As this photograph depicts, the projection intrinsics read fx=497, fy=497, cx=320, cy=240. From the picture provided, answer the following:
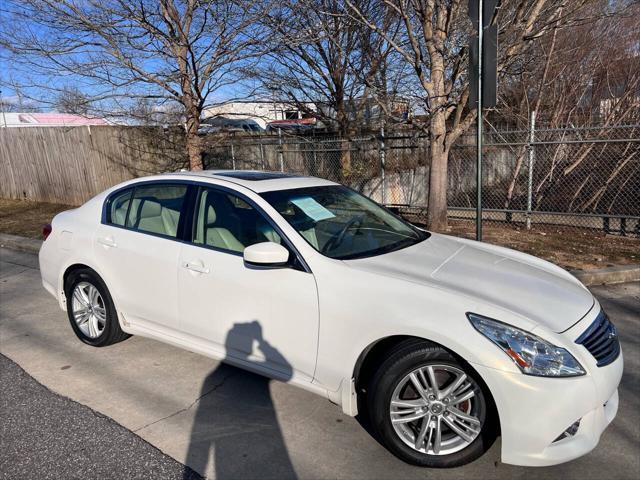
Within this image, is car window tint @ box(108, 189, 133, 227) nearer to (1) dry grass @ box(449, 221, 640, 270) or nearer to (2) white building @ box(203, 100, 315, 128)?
(1) dry grass @ box(449, 221, 640, 270)

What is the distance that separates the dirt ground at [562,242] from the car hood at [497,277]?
3294 mm

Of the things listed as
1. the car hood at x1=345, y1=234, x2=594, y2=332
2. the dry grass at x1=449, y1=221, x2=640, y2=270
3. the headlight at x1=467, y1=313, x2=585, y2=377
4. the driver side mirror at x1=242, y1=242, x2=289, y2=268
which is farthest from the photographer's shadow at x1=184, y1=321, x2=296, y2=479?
the dry grass at x1=449, y1=221, x2=640, y2=270

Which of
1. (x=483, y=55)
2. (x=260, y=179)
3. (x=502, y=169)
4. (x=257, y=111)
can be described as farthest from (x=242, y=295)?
(x=257, y=111)

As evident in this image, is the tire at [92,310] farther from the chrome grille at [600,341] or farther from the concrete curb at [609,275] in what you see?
the concrete curb at [609,275]

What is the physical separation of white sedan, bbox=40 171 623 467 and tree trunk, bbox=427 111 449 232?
423 cm

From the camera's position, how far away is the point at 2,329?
5008 mm

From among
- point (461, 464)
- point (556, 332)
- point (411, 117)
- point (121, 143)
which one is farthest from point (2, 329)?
point (121, 143)

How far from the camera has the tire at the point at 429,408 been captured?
2.60 metres

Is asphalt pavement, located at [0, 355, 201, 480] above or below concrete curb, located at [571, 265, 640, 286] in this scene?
above

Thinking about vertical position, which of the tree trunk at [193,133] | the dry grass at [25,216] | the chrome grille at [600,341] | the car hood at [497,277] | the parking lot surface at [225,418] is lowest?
the parking lot surface at [225,418]

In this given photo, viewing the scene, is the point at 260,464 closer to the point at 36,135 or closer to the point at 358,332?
the point at 358,332

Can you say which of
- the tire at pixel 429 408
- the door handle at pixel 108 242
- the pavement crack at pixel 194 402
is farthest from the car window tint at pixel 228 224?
the tire at pixel 429 408

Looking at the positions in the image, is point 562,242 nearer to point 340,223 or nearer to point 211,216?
point 340,223

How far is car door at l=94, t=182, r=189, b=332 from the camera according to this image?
147 inches
